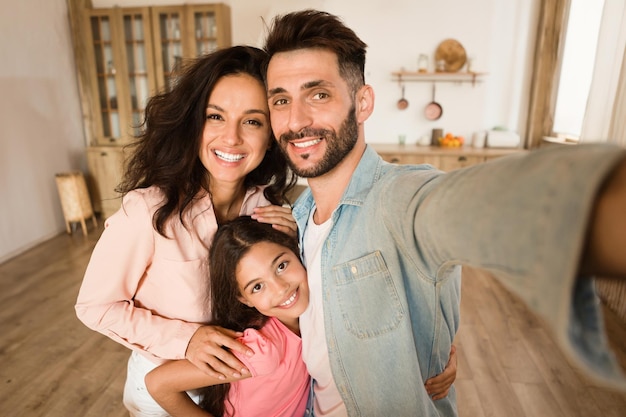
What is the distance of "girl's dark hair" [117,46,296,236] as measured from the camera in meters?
1.27

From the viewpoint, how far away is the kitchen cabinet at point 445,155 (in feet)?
13.9

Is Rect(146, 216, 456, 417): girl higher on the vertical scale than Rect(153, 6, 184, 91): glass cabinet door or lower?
lower

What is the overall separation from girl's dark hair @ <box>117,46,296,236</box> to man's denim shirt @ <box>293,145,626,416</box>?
1.32 feet

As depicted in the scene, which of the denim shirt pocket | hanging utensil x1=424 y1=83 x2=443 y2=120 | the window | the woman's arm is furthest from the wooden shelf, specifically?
the woman's arm

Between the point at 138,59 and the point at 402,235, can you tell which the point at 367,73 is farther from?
the point at 402,235

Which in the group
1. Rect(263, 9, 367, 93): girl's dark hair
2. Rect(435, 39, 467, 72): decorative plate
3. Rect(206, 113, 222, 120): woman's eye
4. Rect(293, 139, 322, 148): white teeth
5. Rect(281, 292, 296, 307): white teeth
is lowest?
Rect(281, 292, 296, 307): white teeth

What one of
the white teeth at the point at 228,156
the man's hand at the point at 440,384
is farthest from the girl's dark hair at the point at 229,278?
the man's hand at the point at 440,384

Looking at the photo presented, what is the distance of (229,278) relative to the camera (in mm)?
1219

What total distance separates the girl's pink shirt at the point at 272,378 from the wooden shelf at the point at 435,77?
4195mm

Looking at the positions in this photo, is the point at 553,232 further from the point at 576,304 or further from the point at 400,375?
the point at 400,375

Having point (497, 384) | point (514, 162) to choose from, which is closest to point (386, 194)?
point (514, 162)

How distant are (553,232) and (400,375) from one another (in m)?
0.69

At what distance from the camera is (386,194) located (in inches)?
32.4

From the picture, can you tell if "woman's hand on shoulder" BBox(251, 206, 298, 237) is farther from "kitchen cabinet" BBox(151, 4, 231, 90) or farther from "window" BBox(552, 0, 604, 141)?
"kitchen cabinet" BBox(151, 4, 231, 90)
